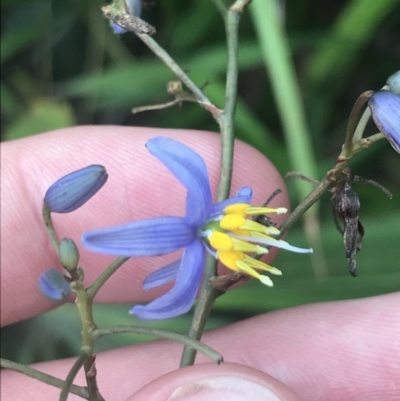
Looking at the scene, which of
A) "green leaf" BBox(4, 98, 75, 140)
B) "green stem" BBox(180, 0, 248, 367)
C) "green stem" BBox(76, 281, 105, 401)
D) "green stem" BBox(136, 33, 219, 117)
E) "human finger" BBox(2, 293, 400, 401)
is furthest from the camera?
"green leaf" BBox(4, 98, 75, 140)

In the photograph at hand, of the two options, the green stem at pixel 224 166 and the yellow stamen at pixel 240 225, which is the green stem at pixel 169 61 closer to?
the green stem at pixel 224 166

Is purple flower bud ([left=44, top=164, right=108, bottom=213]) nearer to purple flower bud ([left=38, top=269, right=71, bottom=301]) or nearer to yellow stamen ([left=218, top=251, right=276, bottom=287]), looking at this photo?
purple flower bud ([left=38, top=269, right=71, bottom=301])

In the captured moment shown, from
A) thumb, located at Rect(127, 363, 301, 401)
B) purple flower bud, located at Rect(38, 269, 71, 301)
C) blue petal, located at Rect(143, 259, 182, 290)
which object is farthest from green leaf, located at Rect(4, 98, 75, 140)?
thumb, located at Rect(127, 363, 301, 401)

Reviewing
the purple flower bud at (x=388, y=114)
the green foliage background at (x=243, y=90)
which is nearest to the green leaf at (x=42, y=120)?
the green foliage background at (x=243, y=90)

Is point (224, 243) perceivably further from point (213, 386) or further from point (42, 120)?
point (42, 120)

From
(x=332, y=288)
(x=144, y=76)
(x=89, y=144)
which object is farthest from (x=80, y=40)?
(x=332, y=288)

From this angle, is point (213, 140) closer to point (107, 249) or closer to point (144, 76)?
point (144, 76)
